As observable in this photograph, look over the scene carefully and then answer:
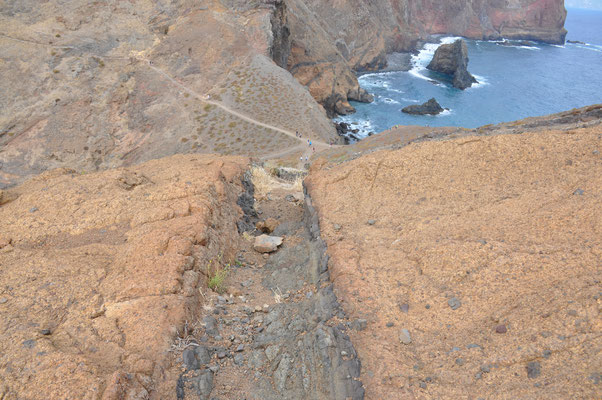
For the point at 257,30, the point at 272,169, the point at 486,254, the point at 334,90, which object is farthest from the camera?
the point at 334,90

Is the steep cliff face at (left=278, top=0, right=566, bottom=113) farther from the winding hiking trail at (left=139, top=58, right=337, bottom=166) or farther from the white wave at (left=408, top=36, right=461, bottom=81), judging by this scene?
the winding hiking trail at (left=139, top=58, right=337, bottom=166)

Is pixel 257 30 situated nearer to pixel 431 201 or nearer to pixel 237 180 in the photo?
pixel 237 180

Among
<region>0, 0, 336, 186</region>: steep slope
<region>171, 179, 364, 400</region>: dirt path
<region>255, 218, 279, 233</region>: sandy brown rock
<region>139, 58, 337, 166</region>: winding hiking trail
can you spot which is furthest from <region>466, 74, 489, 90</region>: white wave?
<region>171, 179, 364, 400</region>: dirt path

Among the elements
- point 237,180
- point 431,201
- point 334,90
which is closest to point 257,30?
point 334,90

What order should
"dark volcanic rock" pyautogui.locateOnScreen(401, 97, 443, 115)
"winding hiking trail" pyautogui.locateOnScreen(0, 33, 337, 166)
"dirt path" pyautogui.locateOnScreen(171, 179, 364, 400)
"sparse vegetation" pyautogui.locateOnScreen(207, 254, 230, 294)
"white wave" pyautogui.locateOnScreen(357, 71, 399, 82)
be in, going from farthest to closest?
"white wave" pyautogui.locateOnScreen(357, 71, 399, 82), "dark volcanic rock" pyautogui.locateOnScreen(401, 97, 443, 115), "winding hiking trail" pyautogui.locateOnScreen(0, 33, 337, 166), "sparse vegetation" pyautogui.locateOnScreen(207, 254, 230, 294), "dirt path" pyautogui.locateOnScreen(171, 179, 364, 400)

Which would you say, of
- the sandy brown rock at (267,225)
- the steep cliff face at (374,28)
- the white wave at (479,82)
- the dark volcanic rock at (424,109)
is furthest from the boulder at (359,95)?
the sandy brown rock at (267,225)

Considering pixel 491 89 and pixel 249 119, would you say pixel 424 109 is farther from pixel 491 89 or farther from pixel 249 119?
pixel 249 119

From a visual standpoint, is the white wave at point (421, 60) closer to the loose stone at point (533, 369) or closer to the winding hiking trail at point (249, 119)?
the winding hiking trail at point (249, 119)
